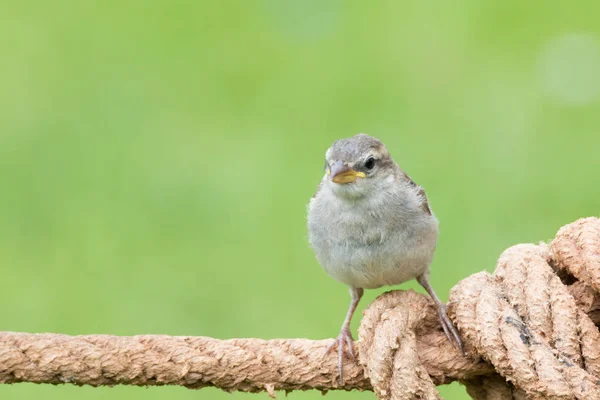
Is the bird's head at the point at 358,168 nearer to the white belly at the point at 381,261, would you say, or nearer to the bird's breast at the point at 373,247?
the bird's breast at the point at 373,247

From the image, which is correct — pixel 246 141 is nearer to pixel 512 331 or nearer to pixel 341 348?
pixel 341 348

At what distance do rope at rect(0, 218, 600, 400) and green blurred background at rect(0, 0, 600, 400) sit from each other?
2234mm

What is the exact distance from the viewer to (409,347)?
2.46 meters

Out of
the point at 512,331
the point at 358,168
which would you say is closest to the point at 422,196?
the point at 358,168

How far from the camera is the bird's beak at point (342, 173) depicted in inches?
137

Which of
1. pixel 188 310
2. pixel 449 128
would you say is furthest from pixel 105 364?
pixel 449 128

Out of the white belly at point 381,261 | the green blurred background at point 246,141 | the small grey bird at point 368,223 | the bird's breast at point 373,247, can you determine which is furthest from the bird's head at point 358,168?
the green blurred background at point 246,141

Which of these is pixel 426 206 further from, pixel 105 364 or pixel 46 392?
pixel 46 392

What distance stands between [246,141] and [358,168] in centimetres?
259

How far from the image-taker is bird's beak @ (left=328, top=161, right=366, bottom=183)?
348 cm

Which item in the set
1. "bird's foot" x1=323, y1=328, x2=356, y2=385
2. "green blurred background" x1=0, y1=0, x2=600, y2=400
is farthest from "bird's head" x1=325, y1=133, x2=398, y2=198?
"green blurred background" x1=0, y1=0, x2=600, y2=400

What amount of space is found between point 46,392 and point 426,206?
2.49 meters

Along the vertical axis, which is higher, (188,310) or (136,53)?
(136,53)

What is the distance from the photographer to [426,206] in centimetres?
344
